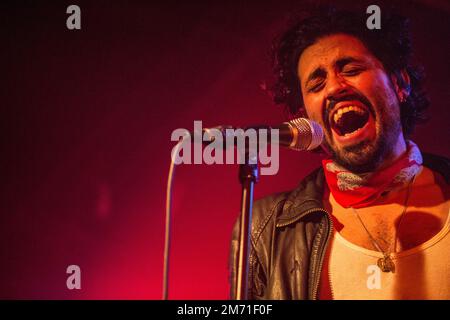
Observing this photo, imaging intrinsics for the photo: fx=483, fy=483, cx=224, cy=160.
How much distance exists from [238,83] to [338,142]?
65 centimetres

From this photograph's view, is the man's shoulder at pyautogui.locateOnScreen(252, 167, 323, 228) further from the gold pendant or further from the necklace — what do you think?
the gold pendant

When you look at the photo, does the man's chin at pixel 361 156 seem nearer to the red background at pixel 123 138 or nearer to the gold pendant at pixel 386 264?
the red background at pixel 123 138

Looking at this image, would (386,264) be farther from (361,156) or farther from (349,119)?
(349,119)

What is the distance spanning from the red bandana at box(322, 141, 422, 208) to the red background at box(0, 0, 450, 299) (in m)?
0.28

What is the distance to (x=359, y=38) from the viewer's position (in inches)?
91.1

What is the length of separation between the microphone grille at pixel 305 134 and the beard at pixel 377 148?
0.80 metres

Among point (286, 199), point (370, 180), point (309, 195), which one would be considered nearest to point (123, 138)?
point (286, 199)

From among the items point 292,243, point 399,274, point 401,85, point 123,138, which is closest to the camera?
point 399,274

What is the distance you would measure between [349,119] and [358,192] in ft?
1.11

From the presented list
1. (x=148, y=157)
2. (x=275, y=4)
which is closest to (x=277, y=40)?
(x=275, y=4)

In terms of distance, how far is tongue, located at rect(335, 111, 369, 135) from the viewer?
220 cm

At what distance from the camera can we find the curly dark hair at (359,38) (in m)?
2.29
